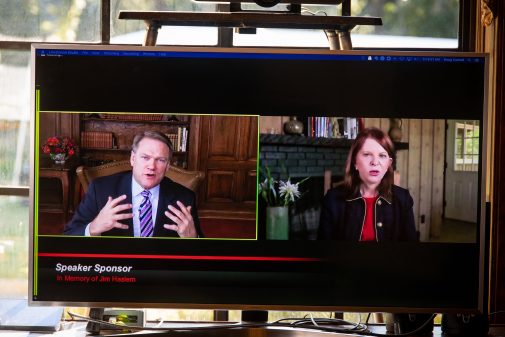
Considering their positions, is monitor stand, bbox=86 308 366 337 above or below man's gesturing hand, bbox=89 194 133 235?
below

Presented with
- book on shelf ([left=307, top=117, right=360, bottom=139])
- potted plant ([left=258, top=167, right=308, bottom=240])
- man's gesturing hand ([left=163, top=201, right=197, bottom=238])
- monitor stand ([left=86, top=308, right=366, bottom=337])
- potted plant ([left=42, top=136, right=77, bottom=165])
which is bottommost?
monitor stand ([left=86, top=308, right=366, bottom=337])

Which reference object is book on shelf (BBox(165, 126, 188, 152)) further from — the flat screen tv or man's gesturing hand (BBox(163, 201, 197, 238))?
man's gesturing hand (BBox(163, 201, 197, 238))

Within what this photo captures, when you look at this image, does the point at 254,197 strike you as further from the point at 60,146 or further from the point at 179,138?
the point at 60,146

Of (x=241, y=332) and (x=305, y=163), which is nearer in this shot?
(x=305, y=163)

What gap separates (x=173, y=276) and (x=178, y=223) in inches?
5.5

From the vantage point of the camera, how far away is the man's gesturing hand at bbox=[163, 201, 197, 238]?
65.9 inches

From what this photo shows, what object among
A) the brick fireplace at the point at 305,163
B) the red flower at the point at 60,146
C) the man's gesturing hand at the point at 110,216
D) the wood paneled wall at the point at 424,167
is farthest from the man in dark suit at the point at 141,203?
the wood paneled wall at the point at 424,167

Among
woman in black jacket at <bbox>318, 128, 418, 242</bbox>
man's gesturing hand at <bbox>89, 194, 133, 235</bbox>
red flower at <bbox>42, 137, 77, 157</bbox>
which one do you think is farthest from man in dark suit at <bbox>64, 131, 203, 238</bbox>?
woman in black jacket at <bbox>318, 128, 418, 242</bbox>

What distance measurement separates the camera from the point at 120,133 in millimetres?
1674

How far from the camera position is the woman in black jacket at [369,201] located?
1.67 metres

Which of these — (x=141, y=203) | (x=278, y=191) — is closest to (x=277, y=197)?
(x=278, y=191)

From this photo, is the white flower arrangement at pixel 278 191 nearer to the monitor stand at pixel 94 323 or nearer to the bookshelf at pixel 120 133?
the bookshelf at pixel 120 133

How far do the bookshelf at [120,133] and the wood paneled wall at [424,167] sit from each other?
1.62ft

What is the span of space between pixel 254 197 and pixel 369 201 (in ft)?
1.00
